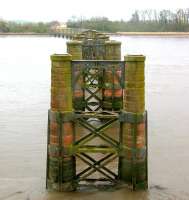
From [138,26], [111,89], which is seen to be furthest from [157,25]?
[111,89]

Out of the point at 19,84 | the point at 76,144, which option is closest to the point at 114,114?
the point at 76,144

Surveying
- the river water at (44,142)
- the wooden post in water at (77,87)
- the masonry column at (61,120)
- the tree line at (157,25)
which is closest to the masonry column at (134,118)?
the river water at (44,142)

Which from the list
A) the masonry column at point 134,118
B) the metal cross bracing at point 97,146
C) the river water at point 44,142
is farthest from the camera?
the river water at point 44,142

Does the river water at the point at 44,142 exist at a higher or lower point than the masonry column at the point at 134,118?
lower

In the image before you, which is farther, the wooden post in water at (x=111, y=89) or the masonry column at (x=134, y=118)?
the wooden post in water at (x=111, y=89)

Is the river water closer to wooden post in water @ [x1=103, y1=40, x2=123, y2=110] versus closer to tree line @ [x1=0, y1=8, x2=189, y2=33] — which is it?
wooden post in water @ [x1=103, y1=40, x2=123, y2=110]

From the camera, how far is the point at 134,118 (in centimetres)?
1341

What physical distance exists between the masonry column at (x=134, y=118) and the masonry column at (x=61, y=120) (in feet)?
4.65

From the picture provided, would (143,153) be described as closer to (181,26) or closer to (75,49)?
(75,49)

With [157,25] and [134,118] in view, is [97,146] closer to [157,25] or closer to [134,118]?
[134,118]

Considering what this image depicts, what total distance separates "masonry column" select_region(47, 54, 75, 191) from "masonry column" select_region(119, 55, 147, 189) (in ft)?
4.65

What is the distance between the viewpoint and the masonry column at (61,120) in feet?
44.3

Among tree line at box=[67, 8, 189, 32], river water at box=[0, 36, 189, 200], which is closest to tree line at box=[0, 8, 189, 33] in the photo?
tree line at box=[67, 8, 189, 32]

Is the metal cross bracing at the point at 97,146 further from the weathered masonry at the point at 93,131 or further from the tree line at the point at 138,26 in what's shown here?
the tree line at the point at 138,26
